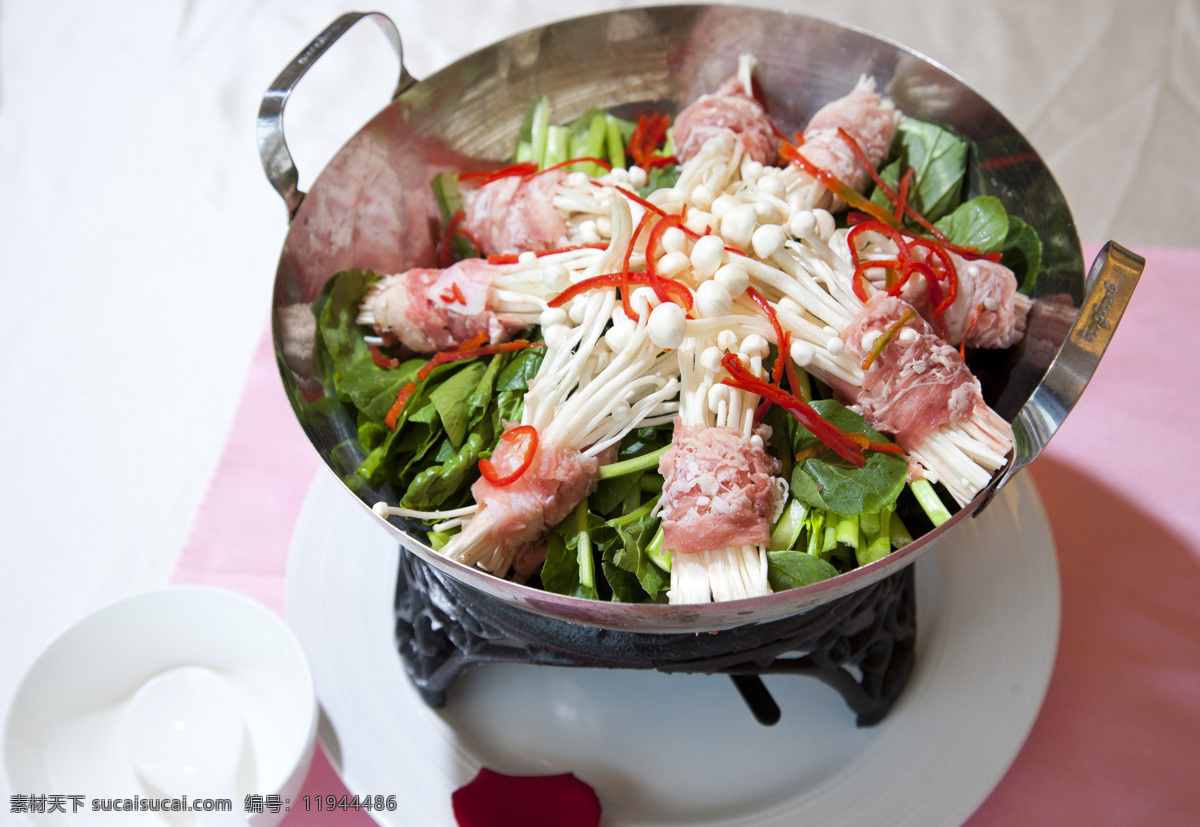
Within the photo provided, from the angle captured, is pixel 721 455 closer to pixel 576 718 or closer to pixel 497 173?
pixel 576 718

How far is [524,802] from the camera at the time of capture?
141 centimetres

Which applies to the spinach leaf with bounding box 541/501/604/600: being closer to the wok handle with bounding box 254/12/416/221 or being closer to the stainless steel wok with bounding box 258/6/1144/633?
the stainless steel wok with bounding box 258/6/1144/633

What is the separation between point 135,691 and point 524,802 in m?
0.74

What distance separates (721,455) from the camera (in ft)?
3.77

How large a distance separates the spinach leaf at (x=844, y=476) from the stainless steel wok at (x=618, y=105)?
125 millimetres

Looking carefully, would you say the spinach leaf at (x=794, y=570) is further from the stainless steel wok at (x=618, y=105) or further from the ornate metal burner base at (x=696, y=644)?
the ornate metal burner base at (x=696, y=644)

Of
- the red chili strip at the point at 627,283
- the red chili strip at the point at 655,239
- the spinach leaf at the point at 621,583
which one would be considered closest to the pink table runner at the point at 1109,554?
→ the spinach leaf at the point at 621,583

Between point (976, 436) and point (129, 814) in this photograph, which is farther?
point (129, 814)

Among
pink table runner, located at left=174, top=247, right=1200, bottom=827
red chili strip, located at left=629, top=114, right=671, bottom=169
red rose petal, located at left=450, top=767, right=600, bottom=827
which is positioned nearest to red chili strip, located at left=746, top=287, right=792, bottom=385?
red chili strip, located at left=629, top=114, right=671, bottom=169

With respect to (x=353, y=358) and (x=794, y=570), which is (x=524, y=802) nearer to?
(x=794, y=570)

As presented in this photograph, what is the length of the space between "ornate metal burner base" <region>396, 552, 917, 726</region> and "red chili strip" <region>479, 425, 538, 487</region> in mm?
179

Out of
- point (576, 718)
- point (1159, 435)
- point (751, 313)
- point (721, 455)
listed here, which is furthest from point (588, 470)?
point (1159, 435)

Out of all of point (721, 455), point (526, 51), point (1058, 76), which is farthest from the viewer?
point (1058, 76)

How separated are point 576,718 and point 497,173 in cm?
109
